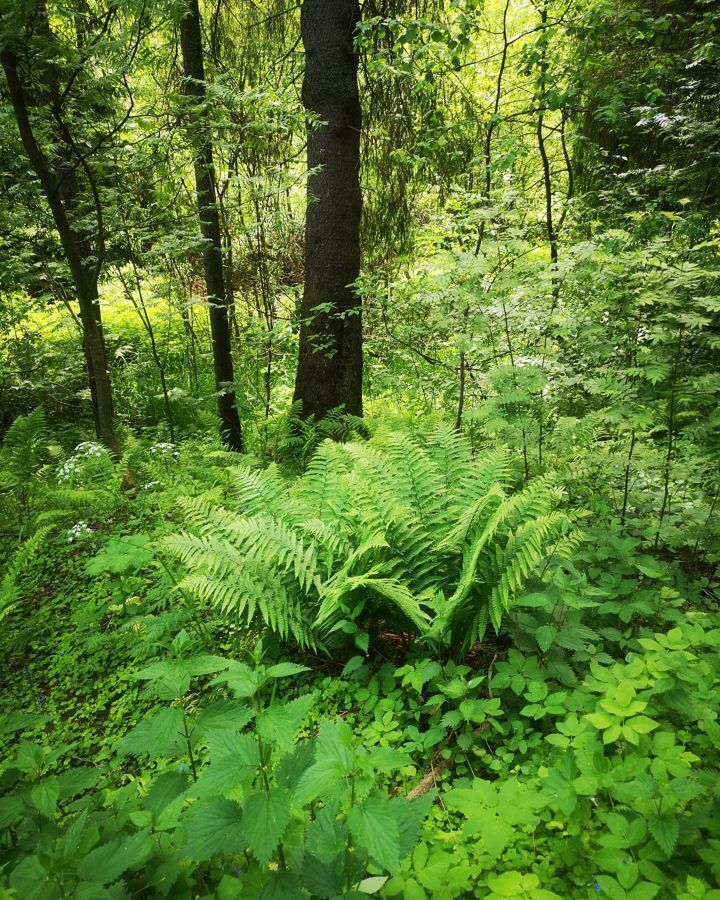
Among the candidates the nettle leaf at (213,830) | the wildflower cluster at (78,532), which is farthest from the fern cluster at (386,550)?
the wildflower cluster at (78,532)

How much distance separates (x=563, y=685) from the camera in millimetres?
1853

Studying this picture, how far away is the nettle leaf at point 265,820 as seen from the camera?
A: 89cm

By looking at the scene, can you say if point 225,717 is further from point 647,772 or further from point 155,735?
point 647,772

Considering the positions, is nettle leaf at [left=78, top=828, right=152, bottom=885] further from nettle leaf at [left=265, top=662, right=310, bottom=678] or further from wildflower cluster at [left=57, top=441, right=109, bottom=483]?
wildflower cluster at [left=57, top=441, right=109, bottom=483]

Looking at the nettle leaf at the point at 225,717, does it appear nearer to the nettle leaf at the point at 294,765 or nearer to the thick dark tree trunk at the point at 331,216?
the nettle leaf at the point at 294,765

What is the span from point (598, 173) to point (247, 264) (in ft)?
15.4

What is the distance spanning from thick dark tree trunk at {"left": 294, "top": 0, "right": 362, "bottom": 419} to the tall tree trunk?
174cm

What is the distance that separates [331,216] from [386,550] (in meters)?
3.57

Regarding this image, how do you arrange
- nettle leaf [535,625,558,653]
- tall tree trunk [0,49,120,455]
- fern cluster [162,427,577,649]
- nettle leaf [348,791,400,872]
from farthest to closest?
1. tall tree trunk [0,49,120,455]
2. fern cluster [162,427,577,649]
3. nettle leaf [535,625,558,653]
4. nettle leaf [348,791,400,872]

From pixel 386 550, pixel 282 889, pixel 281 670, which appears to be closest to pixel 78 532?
pixel 386 550

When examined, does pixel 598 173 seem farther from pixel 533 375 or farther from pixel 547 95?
pixel 533 375

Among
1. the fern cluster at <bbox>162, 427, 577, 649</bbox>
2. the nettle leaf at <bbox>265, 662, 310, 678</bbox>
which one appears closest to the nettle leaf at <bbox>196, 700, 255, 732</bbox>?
the nettle leaf at <bbox>265, 662, 310, 678</bbox>

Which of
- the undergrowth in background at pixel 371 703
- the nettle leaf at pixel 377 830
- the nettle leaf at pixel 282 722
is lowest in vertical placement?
the undergrowth in background at pixel 371 703

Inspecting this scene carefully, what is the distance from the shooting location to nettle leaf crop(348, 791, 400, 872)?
0.88 m
